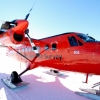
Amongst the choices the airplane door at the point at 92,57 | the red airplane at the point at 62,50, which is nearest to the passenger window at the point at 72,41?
the red airplane at the point at 62,50

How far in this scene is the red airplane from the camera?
17.8 ft

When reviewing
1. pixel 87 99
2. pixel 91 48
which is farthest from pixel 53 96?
pixel 91 48

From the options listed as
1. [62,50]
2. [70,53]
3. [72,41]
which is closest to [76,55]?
[70,53]

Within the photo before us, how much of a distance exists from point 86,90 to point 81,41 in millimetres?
2616

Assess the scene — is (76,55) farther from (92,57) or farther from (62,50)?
(62,50)

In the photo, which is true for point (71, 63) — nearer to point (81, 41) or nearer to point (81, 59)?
point (81, 59)

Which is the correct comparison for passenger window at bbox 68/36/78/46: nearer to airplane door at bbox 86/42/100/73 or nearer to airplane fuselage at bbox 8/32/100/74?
airplane fuselage at bbox 8/32/100/74

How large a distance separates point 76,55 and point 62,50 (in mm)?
930

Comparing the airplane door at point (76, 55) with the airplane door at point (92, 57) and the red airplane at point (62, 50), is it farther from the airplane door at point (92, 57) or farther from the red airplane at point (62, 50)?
the airplane door at point (92, 57)

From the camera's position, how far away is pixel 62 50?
657 cm

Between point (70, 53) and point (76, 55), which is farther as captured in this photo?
point (70, 53)

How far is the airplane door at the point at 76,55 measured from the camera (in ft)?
18.6

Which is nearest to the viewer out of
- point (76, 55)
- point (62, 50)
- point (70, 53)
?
point (76, 55)

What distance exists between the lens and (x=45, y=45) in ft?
24.9
